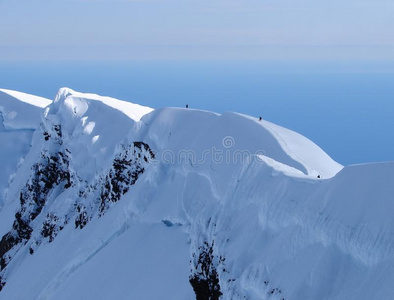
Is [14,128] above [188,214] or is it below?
below

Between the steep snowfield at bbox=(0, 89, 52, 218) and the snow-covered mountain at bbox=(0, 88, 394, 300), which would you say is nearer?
the snow-covered mountain at bbox=(0, 88, 394, 300)

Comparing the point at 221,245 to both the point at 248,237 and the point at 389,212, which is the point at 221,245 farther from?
the point at 389,212

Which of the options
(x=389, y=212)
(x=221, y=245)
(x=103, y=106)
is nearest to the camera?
(x=389, y=212)

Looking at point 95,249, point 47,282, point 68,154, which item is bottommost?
point 47,282

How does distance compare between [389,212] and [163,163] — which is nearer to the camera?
[389,212]

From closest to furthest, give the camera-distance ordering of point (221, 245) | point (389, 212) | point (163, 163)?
point (389, 212) < point (221, 245) < point (163, 163)

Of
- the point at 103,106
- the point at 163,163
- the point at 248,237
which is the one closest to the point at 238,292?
the point at 248,237

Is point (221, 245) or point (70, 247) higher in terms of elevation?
point (221, 245)

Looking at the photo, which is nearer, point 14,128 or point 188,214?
point 188,214
